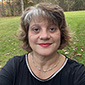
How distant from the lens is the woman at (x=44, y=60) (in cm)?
136

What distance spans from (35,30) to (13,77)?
682 millimetres

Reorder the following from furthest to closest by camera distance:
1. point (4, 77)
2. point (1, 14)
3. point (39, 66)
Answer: point (1, 14) → point (39, 66) → point (4, 77)

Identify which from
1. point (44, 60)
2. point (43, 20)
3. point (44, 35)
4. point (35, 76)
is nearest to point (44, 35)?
point (44, 35)

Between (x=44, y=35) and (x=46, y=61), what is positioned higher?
(x=44, y=35)

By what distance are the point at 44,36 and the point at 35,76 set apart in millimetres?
542

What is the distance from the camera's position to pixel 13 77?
1498 millimetres

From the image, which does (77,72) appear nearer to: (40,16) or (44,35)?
(44,35)

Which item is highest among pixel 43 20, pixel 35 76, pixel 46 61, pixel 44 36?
pixel 43 20

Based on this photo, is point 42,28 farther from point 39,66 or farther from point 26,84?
point 26,84

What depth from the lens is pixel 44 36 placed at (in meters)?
1.33

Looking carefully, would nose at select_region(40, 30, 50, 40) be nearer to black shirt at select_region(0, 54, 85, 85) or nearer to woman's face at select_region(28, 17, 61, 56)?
A: woman's face at select_region(28, 17, 61, 56)

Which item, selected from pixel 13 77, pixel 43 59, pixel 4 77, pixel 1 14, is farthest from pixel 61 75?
pixel 1 14

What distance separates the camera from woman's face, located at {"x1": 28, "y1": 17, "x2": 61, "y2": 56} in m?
1.35

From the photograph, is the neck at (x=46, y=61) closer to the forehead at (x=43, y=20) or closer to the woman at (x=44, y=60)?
the woman at (x=44, y=60)
